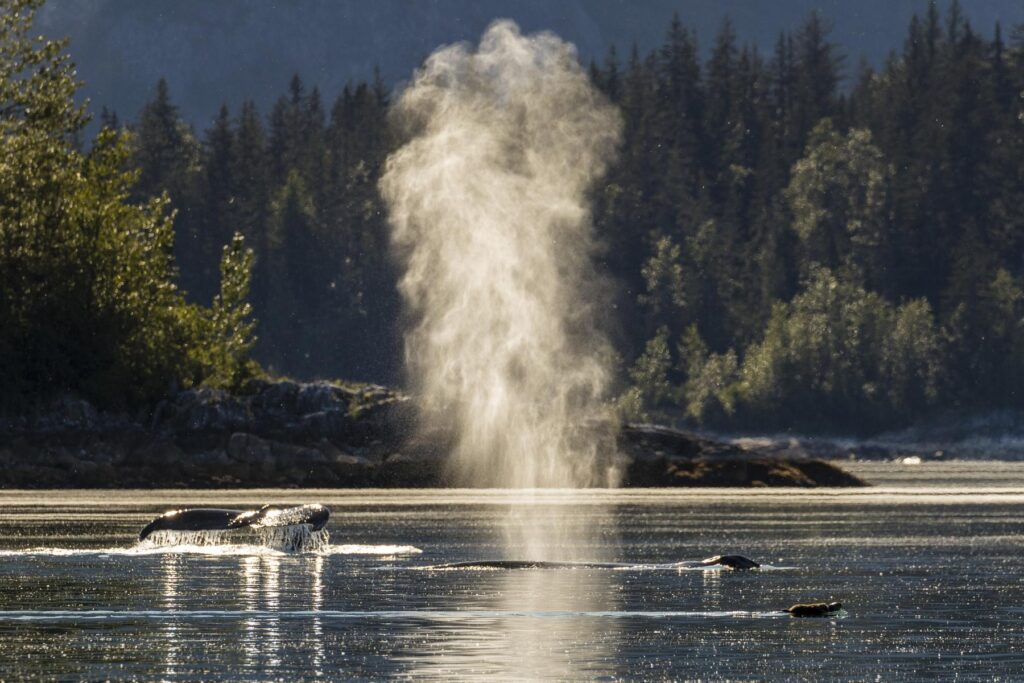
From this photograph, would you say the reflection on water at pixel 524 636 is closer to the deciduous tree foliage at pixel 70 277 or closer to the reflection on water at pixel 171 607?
the reflection on water at pixel 171 607

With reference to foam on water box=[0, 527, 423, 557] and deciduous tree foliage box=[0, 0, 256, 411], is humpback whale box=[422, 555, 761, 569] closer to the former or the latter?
foam on water box=[0, 527, 423, 557]

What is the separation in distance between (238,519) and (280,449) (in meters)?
55.4

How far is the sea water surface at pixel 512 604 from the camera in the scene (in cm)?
3322

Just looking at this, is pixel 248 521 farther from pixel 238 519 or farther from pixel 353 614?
pixel 353 614

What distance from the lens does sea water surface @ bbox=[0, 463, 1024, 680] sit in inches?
1308

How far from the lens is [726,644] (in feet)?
118

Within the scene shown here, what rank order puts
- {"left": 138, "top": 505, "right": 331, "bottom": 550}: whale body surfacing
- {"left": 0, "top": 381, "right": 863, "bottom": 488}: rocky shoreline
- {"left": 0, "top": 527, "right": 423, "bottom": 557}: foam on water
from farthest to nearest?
{"left": 0, "top": 381, "right": 863, "bottom": 488}: rocky shoreline < {"left": 138, "top": 505, "right": 331, "bottom": 550}: whale body surfacing < {"left": 0, "top": 527, "right": 423, "bottom": 557}: foam on water

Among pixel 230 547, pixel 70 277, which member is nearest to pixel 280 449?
pixel 70 277

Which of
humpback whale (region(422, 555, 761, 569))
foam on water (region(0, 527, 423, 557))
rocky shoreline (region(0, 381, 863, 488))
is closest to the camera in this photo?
humpback whale (region(422, 555, 761, 569))

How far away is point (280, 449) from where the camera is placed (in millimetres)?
117500

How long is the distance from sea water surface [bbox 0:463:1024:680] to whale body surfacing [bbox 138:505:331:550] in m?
0.72

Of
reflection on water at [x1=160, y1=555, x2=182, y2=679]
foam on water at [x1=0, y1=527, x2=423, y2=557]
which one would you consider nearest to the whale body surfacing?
foam on water at [x1=0, y1=527, x2=423, y2=557]

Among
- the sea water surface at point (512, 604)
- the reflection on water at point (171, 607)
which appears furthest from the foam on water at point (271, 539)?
the reflection on water at point (171, 607)

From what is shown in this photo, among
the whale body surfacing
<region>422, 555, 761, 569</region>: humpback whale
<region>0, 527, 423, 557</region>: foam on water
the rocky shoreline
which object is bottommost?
<region>422, 555, 761, 569</region>: humpback whale
